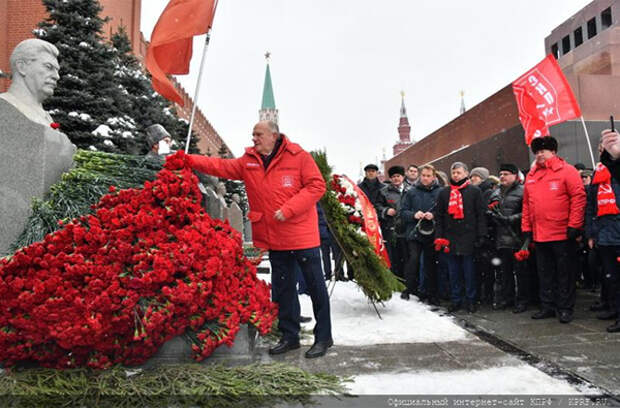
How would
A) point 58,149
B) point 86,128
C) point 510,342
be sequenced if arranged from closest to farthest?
point 58,149 → point 510,342 → point 86,128

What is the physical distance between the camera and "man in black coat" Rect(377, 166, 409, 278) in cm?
716

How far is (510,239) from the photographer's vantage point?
18.6 feet

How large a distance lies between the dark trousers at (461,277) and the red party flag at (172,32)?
12.3ft

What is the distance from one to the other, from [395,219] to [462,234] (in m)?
1.79

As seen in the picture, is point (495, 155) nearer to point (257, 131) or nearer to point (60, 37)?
point (257, 131)

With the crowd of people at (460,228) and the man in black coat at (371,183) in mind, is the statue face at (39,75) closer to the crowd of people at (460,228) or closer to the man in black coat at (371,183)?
the crowd of people at (460,228)

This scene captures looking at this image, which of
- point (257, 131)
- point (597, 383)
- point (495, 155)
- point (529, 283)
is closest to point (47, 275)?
point (257, 131)

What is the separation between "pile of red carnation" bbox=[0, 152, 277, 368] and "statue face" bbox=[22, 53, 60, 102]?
4.26 ft

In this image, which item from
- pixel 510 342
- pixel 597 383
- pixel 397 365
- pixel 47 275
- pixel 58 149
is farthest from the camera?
pixel 510 342

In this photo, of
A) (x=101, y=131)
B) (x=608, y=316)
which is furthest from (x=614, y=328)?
(x=101, y=131)

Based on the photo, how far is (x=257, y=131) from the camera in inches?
146

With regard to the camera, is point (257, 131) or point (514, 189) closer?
point (257, 131)

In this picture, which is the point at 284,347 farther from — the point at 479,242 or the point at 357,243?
the point at 479,242

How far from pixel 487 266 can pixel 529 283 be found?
0.54 m
